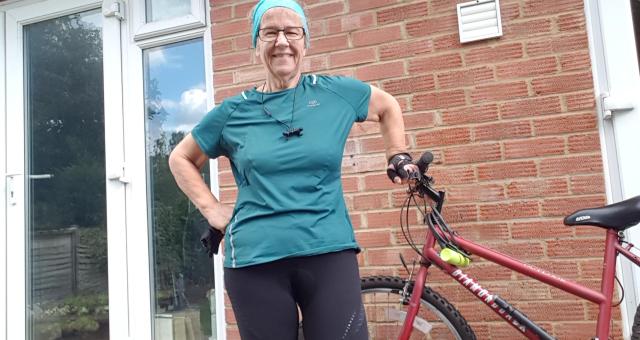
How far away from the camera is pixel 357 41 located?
2574 mm

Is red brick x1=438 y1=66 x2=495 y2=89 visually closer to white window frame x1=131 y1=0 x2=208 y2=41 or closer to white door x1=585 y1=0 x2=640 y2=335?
white door x1=585 y1=0 x2=640 y2=335

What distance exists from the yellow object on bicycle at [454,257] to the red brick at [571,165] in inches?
25.2

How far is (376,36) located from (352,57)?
155 mm

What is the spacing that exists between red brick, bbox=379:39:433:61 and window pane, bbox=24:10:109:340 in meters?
1.70

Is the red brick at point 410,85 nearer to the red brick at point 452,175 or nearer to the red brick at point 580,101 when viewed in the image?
the red brick at point 452,175

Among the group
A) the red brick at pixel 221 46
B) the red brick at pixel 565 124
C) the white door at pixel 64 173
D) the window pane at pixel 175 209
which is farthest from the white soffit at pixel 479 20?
the white door at pixel 64 173

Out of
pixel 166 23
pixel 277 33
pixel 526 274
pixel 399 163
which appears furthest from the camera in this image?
pixel 166 23

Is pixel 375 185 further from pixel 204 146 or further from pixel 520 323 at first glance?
pixel 204 146

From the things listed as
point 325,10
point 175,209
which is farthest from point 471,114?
point 175,209

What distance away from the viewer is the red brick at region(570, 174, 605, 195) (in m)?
2.20

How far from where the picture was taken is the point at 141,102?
2980 mm

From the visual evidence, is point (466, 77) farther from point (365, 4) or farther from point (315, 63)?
point (315, 63)

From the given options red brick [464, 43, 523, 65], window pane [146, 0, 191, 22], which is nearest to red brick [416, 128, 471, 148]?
red brick [464, 43, 523, 65]

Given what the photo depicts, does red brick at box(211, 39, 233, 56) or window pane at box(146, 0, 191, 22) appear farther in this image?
window pane at box(146, 0, 191, 22)
